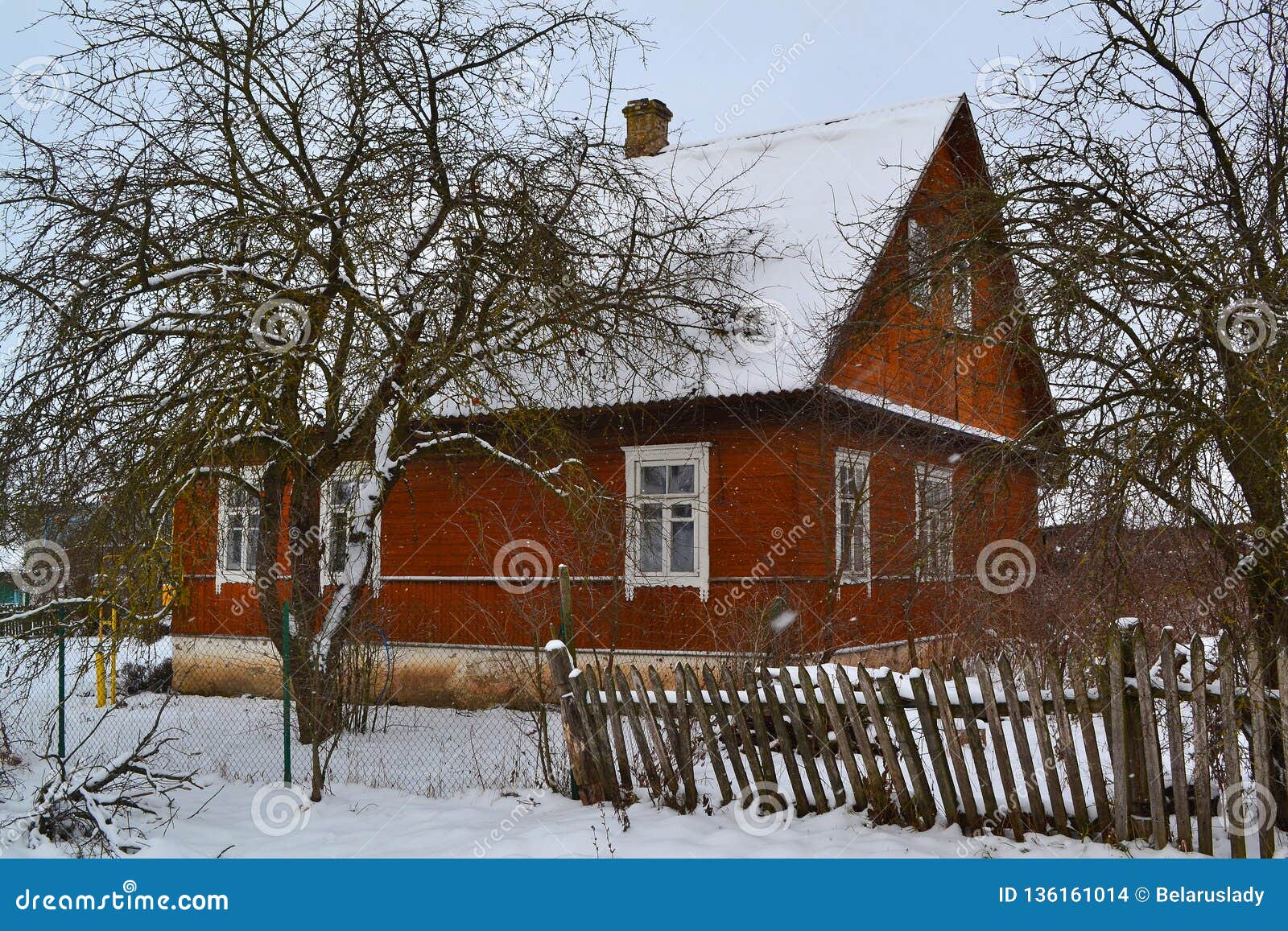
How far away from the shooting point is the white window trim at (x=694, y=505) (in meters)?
12.2

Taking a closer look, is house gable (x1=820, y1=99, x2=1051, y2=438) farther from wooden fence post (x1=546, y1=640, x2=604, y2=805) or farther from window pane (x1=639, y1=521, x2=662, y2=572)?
window pane (x1=639, y1=521, x2=662, y2=572)

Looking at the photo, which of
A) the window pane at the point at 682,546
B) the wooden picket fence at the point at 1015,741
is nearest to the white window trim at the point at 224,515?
the wooden picket fence at the point at 1015,741

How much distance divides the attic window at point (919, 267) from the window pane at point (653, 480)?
20.5 ft

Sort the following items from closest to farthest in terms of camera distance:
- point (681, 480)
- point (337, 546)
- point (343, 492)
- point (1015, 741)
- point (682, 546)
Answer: point (1015, 741)
point (343, 492)
point (337, 546)
point (682, 546)
point (681, 480)

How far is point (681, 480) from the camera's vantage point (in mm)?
12727

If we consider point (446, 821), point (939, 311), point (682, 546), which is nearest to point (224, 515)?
point (682, 546)

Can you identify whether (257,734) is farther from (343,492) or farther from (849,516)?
(849,516)

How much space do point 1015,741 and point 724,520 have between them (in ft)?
22.2

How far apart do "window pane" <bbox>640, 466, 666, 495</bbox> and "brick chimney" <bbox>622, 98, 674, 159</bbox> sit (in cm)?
570

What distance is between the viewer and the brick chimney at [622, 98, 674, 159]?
53.7ft

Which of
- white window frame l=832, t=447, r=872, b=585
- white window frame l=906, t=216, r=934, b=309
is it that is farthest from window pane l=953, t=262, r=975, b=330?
white window frame l=832, t=447, r=872, b=585

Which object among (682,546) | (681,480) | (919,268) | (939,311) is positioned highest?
(919,268)

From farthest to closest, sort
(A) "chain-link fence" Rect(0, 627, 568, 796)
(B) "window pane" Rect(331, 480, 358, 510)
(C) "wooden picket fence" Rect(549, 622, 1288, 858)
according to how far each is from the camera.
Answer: (B) "window pane" Rect(331, 480, 358, 510), (A) "chain-link fence" Rect(0, 627, 568, 796), (C) "wooden picket fence" Rect(549, 622, 1288, 858)

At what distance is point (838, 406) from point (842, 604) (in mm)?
2396
